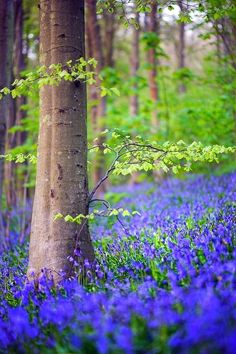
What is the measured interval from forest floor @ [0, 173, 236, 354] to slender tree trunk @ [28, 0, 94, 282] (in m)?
0.34

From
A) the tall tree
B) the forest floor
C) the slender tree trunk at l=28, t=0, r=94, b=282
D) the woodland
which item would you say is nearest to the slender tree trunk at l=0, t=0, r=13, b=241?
the woodland

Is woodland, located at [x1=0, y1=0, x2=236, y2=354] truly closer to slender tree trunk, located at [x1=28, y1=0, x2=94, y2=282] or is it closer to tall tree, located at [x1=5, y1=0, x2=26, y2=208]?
slender tree trunk, located at [x1=28, y1=0, x2=94, y2=282]

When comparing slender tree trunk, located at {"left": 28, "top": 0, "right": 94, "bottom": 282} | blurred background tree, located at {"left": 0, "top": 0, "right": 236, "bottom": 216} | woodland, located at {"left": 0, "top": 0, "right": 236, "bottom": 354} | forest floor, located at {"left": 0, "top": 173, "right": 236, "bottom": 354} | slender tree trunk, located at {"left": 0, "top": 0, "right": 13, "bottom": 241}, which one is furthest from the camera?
blurred background tree, located at {"left": 0, "top": 0, "right": 236, "bottom": 216}

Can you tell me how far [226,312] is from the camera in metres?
2.00

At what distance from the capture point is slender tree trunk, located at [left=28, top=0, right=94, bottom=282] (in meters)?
3.67

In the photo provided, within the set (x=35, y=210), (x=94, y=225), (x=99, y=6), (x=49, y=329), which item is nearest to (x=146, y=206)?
(x=94, y=225)

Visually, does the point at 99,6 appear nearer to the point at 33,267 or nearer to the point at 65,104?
the point at 65,104

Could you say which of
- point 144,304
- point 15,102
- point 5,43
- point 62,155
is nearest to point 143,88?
point 15,102

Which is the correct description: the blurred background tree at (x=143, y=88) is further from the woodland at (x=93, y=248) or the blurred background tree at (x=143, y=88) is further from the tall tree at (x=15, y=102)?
the woodland at (x=93, y=248)

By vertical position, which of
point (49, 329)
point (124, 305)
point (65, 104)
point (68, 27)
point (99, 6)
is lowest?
point (49, 329)

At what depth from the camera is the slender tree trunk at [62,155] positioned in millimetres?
3666

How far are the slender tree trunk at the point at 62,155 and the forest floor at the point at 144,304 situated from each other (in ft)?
1.13

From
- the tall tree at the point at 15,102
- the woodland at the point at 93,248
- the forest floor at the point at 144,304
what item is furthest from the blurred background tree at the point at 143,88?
the forest floor at the point at 144,304

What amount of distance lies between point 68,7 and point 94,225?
4014 mm
